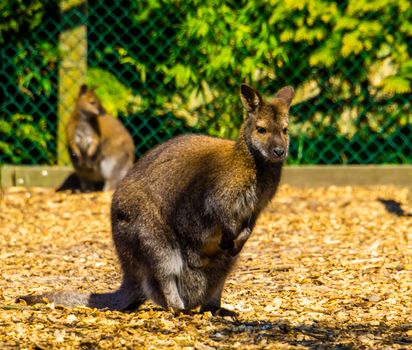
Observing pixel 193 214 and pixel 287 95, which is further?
pixel 287 95

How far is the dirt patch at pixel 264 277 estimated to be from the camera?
440 centimetres

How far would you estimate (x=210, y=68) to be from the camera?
8.62 meters

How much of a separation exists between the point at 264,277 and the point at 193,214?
117cm

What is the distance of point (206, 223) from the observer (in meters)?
5.00

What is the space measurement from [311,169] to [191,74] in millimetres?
1401

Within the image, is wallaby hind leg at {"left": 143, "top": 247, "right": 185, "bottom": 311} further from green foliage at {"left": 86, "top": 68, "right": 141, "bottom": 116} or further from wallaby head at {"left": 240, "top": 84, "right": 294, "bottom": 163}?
green foliage at {"left": 86, "top": 68, "right": 141, "bottom": 116}

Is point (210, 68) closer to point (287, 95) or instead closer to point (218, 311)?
point (287, 95)

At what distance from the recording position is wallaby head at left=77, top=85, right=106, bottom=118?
8.97 metres

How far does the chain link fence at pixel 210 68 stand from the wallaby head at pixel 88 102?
13cm

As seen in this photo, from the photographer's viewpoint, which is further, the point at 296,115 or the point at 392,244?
the point at 296,115

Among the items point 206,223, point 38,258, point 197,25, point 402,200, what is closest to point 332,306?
point 206,223

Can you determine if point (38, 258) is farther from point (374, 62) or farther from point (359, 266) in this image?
point (374, 62)

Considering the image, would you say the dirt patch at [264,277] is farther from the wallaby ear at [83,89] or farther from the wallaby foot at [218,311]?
the wallaby ear at [83,89]

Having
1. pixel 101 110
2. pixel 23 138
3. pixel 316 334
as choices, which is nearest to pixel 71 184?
pixel 23 138
